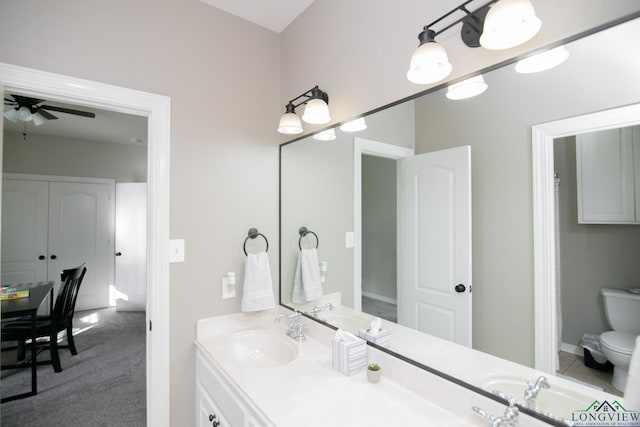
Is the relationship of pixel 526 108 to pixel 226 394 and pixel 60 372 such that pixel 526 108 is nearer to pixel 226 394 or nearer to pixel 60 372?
pixel 226 394

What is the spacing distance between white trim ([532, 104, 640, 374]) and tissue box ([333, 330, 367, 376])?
2.07 feet

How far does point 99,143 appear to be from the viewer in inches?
195

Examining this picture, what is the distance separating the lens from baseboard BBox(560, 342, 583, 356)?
817 millimetres

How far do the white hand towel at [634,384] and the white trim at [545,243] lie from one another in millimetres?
Result: 154

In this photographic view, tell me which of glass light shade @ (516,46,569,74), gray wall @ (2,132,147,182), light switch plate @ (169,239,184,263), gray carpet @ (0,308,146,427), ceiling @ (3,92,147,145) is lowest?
gray carpet @ (0,308,146,427)

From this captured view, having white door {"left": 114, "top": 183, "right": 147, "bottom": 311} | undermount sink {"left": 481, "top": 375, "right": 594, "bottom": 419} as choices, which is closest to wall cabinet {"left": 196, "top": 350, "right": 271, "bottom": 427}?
undermount sink {"left": 481, "top": 375, "right": 594, "bottom": 419}

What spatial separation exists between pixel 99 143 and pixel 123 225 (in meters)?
1.37

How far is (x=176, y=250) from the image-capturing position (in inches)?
64.1

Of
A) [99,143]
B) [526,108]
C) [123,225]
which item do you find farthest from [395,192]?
[99,143]

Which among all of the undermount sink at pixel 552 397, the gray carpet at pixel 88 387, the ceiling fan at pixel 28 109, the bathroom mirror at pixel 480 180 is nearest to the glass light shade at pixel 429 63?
the bathroom mirror at pixel 480 180

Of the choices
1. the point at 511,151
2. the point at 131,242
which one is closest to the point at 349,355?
the point at 511,151

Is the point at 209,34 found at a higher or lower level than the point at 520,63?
higher

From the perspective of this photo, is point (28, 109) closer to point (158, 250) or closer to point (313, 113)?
point (158, 250)

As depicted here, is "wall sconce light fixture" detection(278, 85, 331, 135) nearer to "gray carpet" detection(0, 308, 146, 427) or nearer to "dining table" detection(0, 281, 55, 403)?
"gray carpet" detection(0, 308, 146, 427)
